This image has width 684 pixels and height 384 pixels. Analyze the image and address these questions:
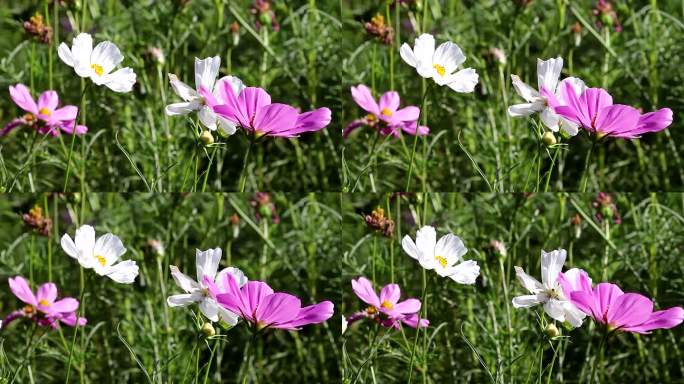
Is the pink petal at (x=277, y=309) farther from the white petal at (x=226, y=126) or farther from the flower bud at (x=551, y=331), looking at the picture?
the flower bud at (x=551, y=331)

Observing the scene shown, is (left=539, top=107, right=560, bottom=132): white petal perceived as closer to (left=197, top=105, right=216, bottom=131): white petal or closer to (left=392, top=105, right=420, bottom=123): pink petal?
(left=392, top=105, right=420, bottom=123): pink petal

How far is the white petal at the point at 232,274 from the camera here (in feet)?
5.48

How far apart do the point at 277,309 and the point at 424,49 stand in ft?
1.84

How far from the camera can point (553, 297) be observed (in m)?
1.69

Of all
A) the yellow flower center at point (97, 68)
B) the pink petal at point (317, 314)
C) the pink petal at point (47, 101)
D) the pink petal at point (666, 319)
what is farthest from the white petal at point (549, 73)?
the pink petal at point (47, 101)

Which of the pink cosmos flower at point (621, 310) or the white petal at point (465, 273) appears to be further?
the white petal at point (465, 273)

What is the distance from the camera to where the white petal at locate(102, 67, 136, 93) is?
1737 mm

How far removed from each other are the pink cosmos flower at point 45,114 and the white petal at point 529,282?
Result: 0.84 meters

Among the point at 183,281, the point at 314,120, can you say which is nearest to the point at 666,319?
the point at 314,120

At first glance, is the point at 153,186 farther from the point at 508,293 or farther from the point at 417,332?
the point at 508,293

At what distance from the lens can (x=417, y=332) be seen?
1.72 metres

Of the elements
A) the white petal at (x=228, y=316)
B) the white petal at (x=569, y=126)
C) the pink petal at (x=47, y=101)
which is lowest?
the white petal at (x=228, y=316)

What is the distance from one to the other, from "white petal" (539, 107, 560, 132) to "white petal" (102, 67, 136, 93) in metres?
0.75

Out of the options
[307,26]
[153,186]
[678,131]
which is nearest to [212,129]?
[153,186]
